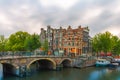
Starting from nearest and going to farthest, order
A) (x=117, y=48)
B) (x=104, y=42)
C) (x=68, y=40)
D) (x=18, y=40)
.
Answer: (x=18, y=40) < (x=104, y=42) < (x=68, y=40) < (x=117, y=48)

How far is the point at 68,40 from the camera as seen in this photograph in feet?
267

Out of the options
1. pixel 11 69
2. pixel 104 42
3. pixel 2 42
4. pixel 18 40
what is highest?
pixel 18 40

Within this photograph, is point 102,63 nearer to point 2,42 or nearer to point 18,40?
point 18,40

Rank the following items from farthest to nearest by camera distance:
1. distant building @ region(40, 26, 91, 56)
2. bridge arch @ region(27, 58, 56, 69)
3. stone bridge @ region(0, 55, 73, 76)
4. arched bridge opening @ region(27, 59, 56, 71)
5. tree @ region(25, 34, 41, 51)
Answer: distant building @ region(40, 26, 91, 56), tree @ region(25, 34, 41, 51), arched bridge opening @ region(27, 59, 56, 71), bridge arch @ region(27, 58, 56, 69), stone bridge @ region(0, 55, 73, 76)

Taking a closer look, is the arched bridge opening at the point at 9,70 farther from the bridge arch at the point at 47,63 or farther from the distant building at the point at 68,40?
the distant building at the point at 68,40

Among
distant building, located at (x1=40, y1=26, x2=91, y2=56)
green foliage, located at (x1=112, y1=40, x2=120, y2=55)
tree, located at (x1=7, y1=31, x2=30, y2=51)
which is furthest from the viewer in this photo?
green foliage, located at (x1=112, y1=40, x2=120, y2=55)

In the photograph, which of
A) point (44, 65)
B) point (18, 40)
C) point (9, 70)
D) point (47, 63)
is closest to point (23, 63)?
point (9, 70)

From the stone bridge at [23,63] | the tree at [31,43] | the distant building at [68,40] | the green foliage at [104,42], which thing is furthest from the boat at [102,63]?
the tree at [31,43]

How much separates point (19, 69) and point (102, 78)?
1846 centimetres

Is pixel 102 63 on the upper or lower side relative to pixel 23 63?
lower

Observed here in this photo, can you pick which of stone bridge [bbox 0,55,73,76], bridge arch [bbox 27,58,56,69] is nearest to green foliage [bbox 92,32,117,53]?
stone bridge [bbox 0,55,73,76]

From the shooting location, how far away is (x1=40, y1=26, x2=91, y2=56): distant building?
266ft

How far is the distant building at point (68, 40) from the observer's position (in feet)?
266

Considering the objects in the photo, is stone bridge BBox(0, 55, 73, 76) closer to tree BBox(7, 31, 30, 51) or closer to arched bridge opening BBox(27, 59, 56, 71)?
arched bridge opening BBox(27, 59, 56, 71)
